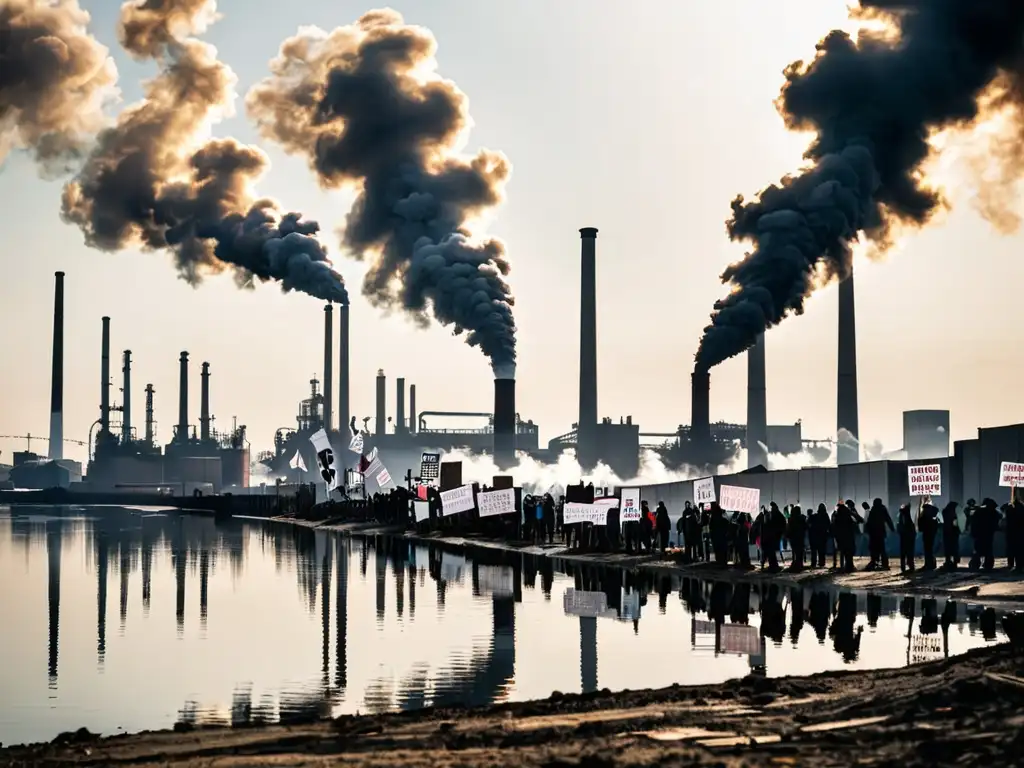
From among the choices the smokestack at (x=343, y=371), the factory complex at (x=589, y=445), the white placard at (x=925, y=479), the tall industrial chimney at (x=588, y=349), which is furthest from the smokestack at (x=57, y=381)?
the white placard at (x=925, y=479)

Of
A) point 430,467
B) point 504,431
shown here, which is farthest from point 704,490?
point 504,431

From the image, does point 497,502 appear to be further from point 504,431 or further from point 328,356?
point 328,356

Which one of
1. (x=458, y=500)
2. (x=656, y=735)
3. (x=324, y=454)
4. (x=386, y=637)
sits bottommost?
(x=386, y=637)

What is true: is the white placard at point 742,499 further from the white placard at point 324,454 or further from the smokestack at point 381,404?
the smokestack at point 381,404

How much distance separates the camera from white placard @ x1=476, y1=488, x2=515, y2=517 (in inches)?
2149

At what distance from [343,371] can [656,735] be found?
13001cm

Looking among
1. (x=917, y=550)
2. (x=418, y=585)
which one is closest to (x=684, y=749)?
(x=418, y=585)

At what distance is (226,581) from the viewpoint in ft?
118

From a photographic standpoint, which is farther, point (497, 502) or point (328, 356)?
point (328, 356)

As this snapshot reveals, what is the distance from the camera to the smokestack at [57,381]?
158875 mm

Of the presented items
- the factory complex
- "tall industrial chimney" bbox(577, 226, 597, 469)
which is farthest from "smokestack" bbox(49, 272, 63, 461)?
"tall industrial chimney" bbox(577, 226, 597, 469)

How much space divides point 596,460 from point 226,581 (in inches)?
2945

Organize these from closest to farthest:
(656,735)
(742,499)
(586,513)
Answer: (656,735), (742,499), (586,513)

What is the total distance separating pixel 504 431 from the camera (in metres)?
92.8
